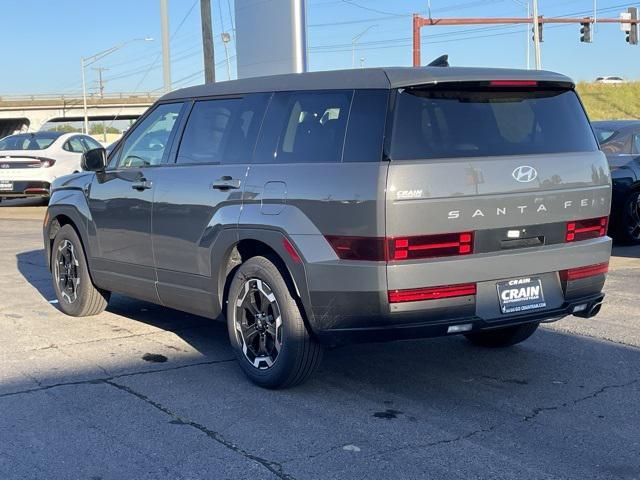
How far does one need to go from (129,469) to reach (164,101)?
3315 mm

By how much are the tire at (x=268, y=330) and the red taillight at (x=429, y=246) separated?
821 millimetres

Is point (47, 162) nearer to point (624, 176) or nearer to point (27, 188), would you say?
point (27, 188)

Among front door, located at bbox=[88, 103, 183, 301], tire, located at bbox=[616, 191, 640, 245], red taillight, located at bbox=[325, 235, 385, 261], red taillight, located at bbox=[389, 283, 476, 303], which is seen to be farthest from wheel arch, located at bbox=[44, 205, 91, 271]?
tire, located at bbox=[616, 191, 640, 245]

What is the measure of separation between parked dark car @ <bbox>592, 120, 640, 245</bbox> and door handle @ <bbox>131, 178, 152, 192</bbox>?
6972 mm

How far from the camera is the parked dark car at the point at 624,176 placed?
1113 centimetres

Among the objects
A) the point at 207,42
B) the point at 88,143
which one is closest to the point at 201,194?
the point at 88,143

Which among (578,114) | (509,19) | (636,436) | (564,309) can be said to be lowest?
(636,436)

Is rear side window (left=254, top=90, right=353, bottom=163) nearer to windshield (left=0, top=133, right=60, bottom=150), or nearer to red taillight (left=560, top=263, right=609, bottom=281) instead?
red taillight (left=560, top=263, right=609, bottom=281)

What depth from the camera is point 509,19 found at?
3069 cm

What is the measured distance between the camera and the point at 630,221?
11.3 meters

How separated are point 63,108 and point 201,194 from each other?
3749 inches

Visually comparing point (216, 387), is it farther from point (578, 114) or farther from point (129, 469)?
point (578, 114)

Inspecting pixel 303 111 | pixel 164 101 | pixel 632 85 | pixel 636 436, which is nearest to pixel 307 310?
pixel 303 111

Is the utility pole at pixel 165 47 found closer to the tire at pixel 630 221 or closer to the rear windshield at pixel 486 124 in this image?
the tire at pixel 630 221
